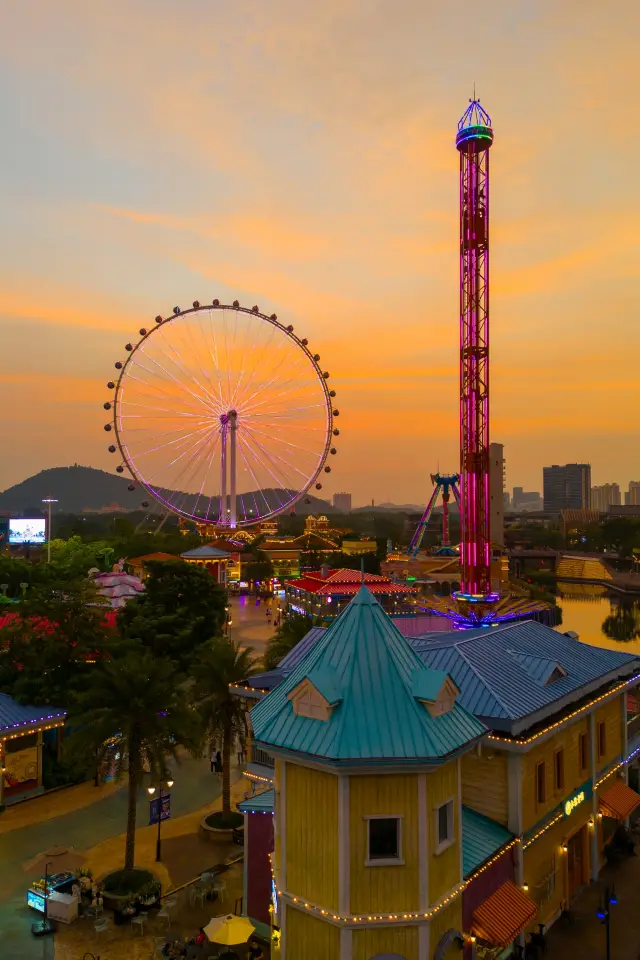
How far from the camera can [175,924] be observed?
63.9ft

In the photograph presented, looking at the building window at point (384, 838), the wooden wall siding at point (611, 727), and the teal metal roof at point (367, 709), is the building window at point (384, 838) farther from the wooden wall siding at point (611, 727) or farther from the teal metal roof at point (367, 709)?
the wooden wall siding at point (611, 727)

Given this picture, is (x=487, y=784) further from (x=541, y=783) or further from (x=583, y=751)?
(x=583, y=751)

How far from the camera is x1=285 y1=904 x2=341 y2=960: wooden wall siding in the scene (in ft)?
43.0

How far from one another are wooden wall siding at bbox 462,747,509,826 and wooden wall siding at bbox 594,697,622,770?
558cm

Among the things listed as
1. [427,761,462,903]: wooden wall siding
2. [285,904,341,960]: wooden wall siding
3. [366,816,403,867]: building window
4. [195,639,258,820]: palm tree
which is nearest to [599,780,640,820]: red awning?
[427,761,462,903]: wooden wall siding

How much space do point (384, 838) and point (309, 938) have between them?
2.54 m

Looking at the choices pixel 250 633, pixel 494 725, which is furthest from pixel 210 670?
pixel 250 633

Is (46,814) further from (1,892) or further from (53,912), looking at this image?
(53,912)

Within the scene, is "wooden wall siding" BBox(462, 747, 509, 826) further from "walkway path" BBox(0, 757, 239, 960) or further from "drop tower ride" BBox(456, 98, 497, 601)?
"drop tower ride" BBox(456, 98, 497, 601)

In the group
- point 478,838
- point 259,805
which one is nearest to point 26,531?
point 259,805

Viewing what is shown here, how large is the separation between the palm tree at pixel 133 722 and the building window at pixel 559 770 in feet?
34.9

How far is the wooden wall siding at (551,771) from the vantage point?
17828 millimetres

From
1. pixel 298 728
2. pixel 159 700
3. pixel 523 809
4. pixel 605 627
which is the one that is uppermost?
pixel 298 728

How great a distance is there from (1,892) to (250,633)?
49652mm
